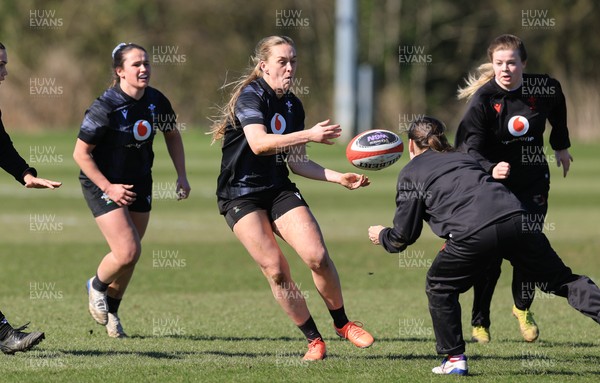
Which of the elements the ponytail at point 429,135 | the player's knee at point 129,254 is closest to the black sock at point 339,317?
the ponytail at point 429,135

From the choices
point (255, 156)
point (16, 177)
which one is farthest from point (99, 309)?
point (255, 156)

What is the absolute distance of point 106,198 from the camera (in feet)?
29.7

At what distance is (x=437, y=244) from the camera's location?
1672 centimetres

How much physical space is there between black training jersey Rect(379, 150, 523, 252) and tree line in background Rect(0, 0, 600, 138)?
40.3m

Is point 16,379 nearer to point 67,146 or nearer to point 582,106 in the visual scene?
point 67,146

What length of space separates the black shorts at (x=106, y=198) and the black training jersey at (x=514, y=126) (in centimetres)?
258

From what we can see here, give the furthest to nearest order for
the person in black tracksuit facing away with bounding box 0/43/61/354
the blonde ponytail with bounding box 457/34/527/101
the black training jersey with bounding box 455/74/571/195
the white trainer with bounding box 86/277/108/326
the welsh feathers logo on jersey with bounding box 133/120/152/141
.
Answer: the white trainer with bounding box 86/277/108/326
the welsh feathers logo on jersey with bounding box 133/120/152/141
the black training jersey with bounding box 455/74/571/195
the blonde ponytail with bounding box 457/34/527/101
the person in black tracksuit facing away with bounding box 0/43/61/354

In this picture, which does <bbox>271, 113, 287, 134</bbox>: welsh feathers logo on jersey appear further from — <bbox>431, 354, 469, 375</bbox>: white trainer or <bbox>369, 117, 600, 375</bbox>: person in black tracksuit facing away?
<bbox>431, 354, 469, 375</bbox>: white trainer

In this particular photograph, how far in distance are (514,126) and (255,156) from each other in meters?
2.13

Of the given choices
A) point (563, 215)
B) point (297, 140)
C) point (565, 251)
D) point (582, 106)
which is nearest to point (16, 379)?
point (297, 140)

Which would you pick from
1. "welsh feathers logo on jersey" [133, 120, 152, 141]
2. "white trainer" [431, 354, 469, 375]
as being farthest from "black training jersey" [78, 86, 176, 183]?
"white trainer" [431, 354, 469, 375]

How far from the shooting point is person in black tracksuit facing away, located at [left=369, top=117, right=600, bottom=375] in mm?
7191

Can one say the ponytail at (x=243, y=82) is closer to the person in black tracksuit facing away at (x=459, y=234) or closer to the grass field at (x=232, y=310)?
the person in black tracksuit facing away at (x=459, y=234)

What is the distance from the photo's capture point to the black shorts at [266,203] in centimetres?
811
